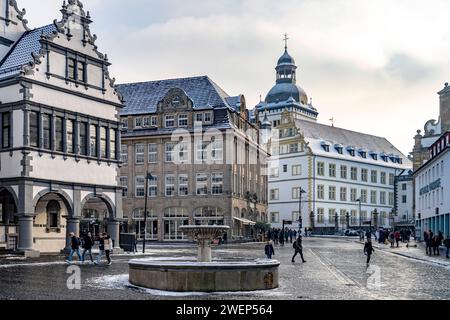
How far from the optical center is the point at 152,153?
75.0 metres

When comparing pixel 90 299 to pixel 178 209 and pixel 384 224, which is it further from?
pixel 384 224

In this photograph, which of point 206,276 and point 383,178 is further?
point 383,178

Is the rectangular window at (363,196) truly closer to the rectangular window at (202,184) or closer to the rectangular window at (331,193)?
the rectangular window at (331,193)

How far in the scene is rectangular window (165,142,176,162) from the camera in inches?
2908

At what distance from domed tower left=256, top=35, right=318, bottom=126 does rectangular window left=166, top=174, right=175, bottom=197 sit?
69.0 metres

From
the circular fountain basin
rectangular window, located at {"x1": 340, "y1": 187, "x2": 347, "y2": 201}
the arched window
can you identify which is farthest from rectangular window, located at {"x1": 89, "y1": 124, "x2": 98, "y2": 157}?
rectangular window, located at {"x1": 340, "y1": 187, "x2": 347, "y2": 201}

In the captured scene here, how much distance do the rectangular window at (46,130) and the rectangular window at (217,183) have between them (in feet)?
111

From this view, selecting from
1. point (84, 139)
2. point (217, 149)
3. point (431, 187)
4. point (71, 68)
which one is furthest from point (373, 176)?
point (71, 68)

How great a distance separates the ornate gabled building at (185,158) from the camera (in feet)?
236

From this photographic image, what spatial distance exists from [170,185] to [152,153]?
4.31 metres

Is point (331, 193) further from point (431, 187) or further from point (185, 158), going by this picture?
point (431, 187)

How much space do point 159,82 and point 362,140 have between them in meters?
54.9

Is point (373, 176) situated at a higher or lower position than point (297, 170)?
lower
